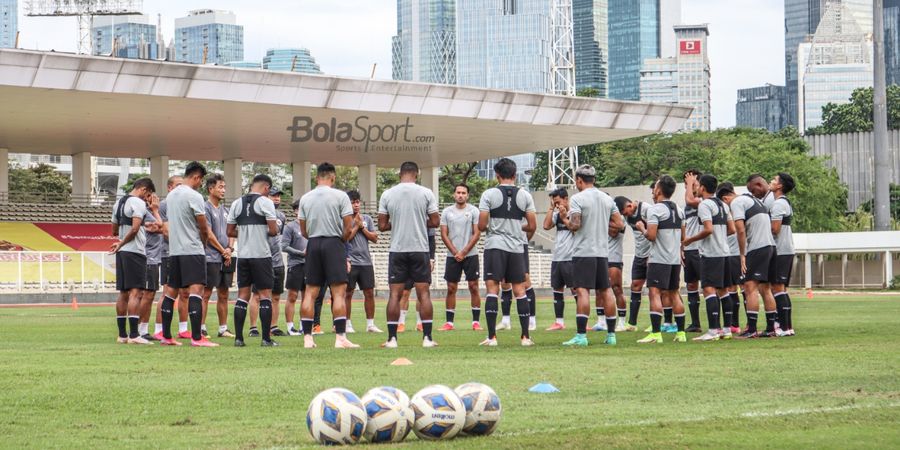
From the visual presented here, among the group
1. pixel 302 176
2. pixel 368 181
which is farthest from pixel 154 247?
pixel 368 181

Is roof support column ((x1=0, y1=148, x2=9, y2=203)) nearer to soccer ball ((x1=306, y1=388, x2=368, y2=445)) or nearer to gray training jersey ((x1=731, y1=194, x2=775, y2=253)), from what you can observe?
gray training jersey ((x1=731, y1=194, x2=775, y2=253))

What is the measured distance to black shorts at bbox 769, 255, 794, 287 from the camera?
15320 mm

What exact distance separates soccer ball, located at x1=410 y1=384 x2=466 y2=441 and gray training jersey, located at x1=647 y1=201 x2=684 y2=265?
814 cm

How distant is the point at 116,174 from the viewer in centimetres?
14238

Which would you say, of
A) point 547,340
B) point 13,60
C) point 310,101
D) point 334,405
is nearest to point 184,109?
point 310,101

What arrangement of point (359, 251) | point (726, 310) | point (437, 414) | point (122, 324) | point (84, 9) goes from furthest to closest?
point (84, 9)
point (359, 251)
point (726, 310)
point (122, 324)
point (437, 414)

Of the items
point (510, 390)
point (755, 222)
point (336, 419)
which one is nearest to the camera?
point (336, 419)

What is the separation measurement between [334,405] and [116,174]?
461 ft

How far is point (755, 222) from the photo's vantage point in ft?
49.8

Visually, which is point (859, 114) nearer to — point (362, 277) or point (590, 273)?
point (362, 277)

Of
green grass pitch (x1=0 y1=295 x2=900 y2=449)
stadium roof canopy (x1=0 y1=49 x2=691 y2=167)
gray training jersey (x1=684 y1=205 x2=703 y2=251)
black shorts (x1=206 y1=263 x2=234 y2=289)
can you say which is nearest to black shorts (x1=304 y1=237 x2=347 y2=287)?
green grass pitch (x1=0 y1=295 x2=900 y2=449)

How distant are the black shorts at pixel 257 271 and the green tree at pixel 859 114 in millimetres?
99396

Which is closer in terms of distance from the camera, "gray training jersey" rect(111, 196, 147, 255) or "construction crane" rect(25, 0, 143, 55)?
"gray training jersey" rect(111, 196, 147, 255)

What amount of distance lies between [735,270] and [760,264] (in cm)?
31
